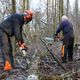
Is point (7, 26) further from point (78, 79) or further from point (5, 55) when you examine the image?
point (78, 79)

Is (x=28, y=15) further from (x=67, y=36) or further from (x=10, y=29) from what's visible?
(x=67, y=36)

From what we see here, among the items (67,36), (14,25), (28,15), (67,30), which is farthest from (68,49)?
(14,25)

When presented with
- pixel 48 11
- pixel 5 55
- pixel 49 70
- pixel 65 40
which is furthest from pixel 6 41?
pixel 48 11

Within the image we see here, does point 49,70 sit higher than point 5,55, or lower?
lower

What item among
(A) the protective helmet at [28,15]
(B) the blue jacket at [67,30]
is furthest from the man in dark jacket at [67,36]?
(A) the protective helmet at [28,15]

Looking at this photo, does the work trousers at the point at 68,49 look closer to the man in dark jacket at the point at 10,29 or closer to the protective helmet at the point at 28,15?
the man in dark jacket at the point at 10,29

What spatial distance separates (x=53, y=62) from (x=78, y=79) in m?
3.59

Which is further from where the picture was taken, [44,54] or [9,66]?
[44,54]

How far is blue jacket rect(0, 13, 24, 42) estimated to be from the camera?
316 inches

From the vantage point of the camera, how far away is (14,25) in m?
8.18

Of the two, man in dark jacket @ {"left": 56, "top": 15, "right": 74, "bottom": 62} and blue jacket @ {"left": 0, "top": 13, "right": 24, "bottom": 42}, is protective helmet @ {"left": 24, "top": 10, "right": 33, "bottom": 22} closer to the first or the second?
blue jacket @ {"left": 0, "top": 13, "right": 24, "bottom": 42}

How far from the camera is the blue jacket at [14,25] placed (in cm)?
804

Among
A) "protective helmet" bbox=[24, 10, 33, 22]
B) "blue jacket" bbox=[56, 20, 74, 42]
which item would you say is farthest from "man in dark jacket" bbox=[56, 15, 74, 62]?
"protective helmet" bbox=[24, 10, 33, 22]

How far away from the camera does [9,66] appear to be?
26.2 feet
